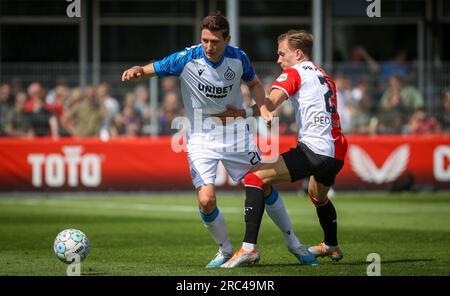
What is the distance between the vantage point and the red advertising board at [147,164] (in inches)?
846

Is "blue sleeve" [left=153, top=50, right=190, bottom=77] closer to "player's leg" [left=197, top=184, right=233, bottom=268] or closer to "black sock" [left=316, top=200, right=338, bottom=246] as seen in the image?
"player's leg" [left=197, top=184, right=233, bottom=268]

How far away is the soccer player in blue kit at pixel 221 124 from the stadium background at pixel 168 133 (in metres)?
0.46

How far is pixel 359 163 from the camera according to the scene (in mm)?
22219

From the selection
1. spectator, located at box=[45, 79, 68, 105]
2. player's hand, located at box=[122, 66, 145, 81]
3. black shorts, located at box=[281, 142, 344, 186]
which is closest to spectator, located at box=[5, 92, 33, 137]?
spectator, located at box=[45, 79, 68, 105]

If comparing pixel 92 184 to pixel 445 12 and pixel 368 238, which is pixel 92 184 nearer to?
pixel 368 238

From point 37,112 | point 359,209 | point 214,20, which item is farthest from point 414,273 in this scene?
point 37,112

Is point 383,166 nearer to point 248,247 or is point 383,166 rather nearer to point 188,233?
point 188,233

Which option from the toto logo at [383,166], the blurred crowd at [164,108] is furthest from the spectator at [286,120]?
the toto logo at [383,166]

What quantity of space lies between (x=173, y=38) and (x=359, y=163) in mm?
8717

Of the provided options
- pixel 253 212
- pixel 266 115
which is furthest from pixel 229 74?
pixel 253 212

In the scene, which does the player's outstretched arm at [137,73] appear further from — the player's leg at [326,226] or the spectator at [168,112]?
the spectator at [168,112]

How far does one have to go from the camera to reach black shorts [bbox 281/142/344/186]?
32.3ft

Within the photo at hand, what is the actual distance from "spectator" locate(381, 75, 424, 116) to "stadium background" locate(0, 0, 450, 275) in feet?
0.10

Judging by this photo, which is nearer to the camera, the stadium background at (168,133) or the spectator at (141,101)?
the stadium background at (168,133)
